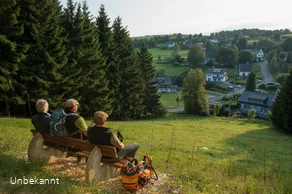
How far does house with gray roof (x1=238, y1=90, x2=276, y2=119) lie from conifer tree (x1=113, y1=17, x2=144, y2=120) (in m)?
35.1

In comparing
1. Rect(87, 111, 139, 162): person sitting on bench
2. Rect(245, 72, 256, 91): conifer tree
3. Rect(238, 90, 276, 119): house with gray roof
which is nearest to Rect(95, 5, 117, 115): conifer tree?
Rect(87, 111, 139, 162): person sitting on bench

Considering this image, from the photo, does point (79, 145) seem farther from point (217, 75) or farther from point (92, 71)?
point (217, 75)

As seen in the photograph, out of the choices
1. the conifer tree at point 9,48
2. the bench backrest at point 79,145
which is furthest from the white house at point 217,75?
the bench backrest at point 79,145

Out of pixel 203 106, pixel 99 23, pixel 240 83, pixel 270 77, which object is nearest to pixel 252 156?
pixel 99 23

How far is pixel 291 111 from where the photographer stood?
86.1 feet

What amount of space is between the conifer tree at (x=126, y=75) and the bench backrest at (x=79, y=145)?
937 inches

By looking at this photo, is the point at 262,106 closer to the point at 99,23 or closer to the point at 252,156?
the point at 99,23

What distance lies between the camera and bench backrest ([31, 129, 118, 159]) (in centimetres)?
545

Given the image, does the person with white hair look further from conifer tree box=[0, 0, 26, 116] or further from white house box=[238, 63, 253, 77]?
white house box=[238, 63, 253, 77]

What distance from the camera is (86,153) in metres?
6.24

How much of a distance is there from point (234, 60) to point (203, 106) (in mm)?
71115

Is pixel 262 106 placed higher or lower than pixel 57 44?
lower

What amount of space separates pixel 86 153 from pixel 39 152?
4.31ft

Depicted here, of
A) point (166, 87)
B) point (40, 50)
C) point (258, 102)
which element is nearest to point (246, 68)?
point (166, 87)
